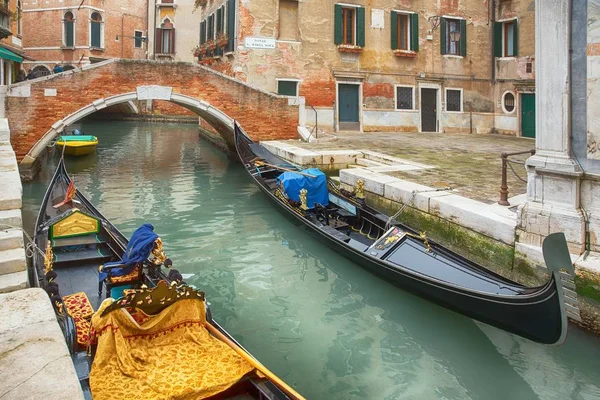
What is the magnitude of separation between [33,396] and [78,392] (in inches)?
4.3

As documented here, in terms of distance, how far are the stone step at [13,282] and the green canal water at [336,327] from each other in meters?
1.27

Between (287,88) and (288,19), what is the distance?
1.35 metres

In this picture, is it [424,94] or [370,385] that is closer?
[370,385]

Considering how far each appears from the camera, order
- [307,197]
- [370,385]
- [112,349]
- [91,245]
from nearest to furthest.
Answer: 1. [112,349]
2. [370,385]
3. [91,245]
4. [307,197]

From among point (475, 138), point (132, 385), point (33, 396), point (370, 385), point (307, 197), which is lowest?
point (370, 385)

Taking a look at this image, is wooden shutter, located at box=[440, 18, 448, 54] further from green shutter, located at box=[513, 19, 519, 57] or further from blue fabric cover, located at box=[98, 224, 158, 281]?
blue fabric cover, located at box=[98, 224, 158, 281]

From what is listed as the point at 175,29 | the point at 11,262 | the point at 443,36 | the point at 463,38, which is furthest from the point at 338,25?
the point at 175,29

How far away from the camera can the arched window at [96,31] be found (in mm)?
18984

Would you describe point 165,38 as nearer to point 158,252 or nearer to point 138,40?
point 138,40

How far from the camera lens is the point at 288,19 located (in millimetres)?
10438

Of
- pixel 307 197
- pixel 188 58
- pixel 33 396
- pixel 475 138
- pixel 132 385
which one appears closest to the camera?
pixel 33 396

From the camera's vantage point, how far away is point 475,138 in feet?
34.7

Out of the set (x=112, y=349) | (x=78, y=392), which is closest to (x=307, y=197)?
(x=112, y=349)

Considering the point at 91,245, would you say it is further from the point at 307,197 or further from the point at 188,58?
the point at 188,58
